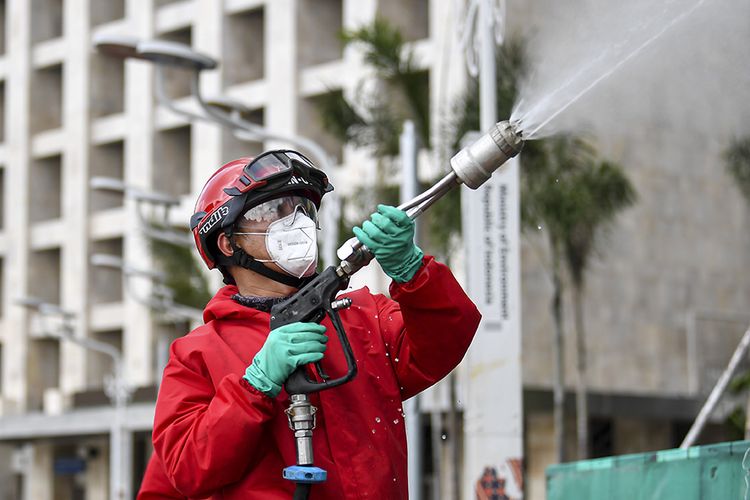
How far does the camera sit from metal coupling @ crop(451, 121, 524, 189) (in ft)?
13.4

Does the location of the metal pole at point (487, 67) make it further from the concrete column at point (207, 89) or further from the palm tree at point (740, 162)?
the concrete column at point (207, 89)

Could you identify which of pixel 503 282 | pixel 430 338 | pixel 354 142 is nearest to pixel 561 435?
pixel 354 142

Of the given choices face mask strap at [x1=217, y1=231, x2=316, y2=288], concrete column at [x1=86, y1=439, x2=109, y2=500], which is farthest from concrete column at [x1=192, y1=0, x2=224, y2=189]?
face mask strap at [x1=217, y1=231, x2=316, y2=288]

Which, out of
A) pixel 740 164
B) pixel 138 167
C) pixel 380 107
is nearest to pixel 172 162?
Result: pixel 138 167

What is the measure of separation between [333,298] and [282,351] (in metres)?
0.27

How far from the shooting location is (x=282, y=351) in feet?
13.4

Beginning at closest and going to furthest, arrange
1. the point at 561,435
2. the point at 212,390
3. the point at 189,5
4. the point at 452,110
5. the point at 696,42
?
the point at 212,390 < the point at 696,42 < the point at 452,110 < the point at 561,435 < the point at 189,5

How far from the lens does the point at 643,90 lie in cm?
626

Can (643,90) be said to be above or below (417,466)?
above

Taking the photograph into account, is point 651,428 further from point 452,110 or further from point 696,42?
point 696,42

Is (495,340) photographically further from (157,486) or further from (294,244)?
(294,244)

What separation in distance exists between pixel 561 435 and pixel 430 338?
2256cm

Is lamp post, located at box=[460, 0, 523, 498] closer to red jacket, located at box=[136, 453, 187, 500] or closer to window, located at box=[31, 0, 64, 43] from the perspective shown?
red jacket, located at box=[136, 453, 187, 500]

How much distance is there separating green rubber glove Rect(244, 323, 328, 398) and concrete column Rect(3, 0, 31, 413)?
45.7 m
